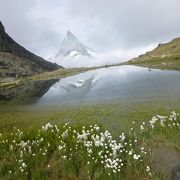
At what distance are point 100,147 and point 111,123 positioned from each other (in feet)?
22.9

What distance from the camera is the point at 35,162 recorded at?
18359 millimetres

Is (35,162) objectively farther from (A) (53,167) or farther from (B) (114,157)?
(B) (114,157)

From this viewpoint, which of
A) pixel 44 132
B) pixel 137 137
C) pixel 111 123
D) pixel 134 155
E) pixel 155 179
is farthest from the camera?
pixel 111 123

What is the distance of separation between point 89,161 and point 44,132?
565 centimetres

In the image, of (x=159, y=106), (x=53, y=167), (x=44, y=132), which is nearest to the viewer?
(x=53, y=167)

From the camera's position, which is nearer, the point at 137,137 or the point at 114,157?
the point at 114,157

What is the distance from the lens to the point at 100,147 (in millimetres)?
18250

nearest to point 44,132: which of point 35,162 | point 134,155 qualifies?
point 35,162

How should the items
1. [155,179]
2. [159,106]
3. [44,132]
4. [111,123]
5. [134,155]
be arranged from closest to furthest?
[155,179]
[134,155]
[44,132]
[111,123]
[159,106]

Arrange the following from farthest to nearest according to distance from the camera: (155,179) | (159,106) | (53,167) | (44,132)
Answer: (159,106) < (44,132) < (53,167) < (155,179)

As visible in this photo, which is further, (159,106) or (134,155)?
(159,106)

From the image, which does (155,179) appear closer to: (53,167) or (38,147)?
(53,167)

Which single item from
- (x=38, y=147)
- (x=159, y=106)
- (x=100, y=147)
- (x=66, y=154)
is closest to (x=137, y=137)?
(x=100, y=147)

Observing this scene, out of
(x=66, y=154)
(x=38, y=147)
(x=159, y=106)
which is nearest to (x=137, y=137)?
(x=66, y=154)
